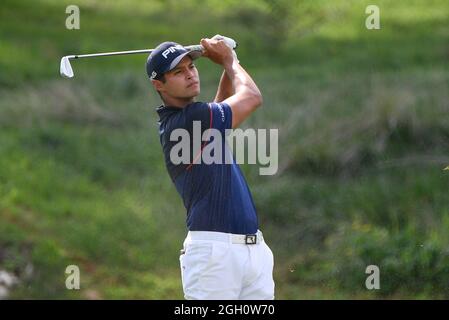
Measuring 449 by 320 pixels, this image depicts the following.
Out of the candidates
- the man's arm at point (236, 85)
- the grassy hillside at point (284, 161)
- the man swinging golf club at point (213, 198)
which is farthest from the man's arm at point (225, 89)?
the grassy hillside at point (284, 161)

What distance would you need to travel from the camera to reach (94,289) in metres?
10.2

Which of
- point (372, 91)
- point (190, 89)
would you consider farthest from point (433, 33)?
point (190, 89)

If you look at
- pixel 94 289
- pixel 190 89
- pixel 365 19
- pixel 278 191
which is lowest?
pixel 94 289

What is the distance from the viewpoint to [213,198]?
5.32 meters

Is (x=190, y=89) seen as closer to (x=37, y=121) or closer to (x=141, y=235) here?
(x=141, y=235)

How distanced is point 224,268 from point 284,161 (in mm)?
5761

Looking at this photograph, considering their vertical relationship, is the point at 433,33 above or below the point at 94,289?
above

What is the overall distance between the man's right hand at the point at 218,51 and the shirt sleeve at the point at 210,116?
29 cm

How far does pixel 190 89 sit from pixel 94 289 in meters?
5.15

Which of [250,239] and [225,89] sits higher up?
[225,89]

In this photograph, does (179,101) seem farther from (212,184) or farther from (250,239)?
(250,239)

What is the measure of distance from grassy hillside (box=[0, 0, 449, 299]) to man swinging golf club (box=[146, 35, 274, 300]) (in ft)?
12.6

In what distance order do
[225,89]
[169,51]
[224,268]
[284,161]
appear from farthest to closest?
[284,161] < [225,89] < [169,51] < [224,268]

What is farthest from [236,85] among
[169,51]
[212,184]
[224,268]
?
[224,268]
